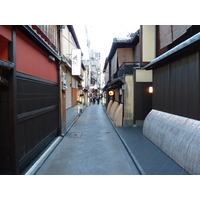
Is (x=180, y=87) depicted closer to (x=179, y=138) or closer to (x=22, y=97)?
(x=179, y=138)

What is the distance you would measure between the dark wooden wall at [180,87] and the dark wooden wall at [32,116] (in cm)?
604

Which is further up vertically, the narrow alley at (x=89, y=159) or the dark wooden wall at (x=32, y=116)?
the dark wooden wall at (x=32, y=116)

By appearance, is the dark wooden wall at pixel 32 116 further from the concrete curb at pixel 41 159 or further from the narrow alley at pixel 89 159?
the narrow alley at pixel 89 159

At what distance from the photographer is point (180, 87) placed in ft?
20.4

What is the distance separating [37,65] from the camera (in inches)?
251

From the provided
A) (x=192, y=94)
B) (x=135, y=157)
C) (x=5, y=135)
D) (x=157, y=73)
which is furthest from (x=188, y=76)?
(x=5, y=135)

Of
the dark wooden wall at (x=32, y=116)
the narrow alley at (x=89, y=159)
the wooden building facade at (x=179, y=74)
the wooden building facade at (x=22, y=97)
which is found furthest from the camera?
the narrow alley at (x=89, y=159)

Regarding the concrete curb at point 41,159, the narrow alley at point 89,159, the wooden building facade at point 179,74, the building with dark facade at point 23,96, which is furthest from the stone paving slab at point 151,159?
the building with dark facade at point 23,96

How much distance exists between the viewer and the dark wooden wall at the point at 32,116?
482 cm

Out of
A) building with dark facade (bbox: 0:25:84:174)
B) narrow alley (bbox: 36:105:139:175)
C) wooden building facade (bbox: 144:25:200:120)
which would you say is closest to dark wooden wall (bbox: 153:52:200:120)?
wooden building facade (bbox: 144:25:200:120)

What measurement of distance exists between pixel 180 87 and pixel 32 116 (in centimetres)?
624

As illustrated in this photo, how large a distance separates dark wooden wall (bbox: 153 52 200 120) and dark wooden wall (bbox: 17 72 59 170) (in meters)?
6.04
